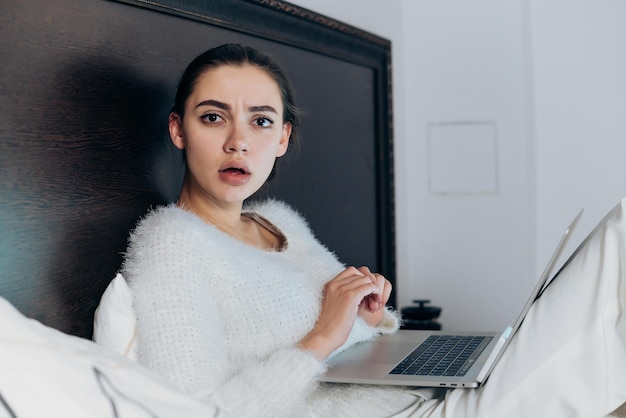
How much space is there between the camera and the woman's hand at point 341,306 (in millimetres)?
1311

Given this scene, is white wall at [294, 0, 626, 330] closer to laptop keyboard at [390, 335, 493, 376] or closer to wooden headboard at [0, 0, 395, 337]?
wooden headboard at [0, 0, 395, 337]

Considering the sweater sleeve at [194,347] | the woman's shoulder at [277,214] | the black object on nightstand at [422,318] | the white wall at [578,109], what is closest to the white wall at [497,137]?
the white wall at [578,109]

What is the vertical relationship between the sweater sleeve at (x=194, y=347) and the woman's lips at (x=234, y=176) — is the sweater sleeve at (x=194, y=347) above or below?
below

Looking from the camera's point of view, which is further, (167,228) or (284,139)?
(284,139)

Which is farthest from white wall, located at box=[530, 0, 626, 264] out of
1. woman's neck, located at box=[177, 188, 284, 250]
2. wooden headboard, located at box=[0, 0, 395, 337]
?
woman's neck, located at box=[177, 188, 284, 250]

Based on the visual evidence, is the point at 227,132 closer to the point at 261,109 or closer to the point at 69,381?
the point at 261,109

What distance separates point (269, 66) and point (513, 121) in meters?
1.57

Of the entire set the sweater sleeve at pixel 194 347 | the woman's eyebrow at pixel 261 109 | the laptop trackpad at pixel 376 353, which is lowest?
the laptop trackpad at pixel 376 353

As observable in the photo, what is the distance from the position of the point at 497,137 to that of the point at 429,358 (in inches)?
63.2

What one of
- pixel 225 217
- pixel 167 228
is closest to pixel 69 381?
pixel 167 228

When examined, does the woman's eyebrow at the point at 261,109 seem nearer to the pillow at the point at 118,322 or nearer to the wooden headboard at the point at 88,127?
the wooden headboard at the point at 88,127

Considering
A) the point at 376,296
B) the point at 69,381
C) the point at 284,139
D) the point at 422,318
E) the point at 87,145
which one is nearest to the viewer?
the point at 69,381

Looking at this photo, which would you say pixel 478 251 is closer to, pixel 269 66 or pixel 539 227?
pixel 539 227

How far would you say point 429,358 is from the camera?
4.69 ft
